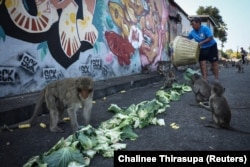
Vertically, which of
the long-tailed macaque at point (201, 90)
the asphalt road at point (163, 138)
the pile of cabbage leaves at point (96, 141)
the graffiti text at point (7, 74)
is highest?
the graffiti text at point (7, 74)

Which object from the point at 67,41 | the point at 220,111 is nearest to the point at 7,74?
the point at 67,41

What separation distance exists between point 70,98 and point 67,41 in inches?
183

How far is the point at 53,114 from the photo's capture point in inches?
199

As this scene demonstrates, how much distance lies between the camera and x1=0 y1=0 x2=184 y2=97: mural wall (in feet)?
23.6

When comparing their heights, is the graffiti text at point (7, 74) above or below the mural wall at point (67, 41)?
below

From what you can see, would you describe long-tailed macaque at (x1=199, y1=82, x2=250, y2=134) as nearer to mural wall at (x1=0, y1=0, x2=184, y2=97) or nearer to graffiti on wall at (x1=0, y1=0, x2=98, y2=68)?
mural wall at (x1=0, y1=0, x2=184, y2=97)

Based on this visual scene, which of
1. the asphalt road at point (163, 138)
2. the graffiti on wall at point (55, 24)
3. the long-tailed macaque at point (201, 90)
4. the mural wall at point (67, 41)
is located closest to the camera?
the asphalt road at point (163, 138)

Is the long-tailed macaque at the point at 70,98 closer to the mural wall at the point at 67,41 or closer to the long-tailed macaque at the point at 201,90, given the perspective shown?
the mural wall at the point at 67,41

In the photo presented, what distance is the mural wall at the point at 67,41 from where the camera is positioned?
7184mm

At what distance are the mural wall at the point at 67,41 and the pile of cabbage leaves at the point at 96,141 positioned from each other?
10.1 feet

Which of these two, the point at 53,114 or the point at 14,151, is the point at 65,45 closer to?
the point at 53,114

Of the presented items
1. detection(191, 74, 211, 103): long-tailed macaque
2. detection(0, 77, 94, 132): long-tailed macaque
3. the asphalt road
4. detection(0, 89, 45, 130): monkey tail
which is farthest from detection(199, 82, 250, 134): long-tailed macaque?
detection(0, 89, 45, 130): monkey tail

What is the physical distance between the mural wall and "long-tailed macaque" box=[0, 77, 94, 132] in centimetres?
224

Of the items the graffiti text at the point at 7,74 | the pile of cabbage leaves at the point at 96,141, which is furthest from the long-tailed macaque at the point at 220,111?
the graffiti text at the point at 7,74
